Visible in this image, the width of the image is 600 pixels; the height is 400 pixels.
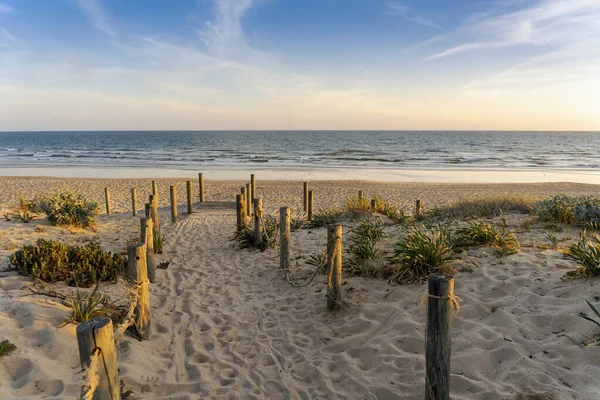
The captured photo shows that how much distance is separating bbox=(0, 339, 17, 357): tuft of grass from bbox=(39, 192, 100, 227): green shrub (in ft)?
23.2

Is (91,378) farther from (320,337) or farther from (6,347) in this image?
(320,337)

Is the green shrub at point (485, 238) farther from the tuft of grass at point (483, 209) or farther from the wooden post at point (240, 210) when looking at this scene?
the wooden post at point (240, 210)

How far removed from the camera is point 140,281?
14.6ft

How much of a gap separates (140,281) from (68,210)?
732 centimetres

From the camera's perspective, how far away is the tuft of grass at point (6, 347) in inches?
140

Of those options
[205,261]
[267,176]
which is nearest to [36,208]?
[205,261]

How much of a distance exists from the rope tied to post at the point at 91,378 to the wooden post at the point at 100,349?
0.01m

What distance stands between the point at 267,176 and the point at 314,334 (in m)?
23.9

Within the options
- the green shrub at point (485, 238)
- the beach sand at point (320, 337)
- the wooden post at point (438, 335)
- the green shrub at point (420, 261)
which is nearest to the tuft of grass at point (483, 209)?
the beach sand at point (320, 337)

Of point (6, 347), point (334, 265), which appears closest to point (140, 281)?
point (6, 347)

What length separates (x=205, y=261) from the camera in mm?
8312

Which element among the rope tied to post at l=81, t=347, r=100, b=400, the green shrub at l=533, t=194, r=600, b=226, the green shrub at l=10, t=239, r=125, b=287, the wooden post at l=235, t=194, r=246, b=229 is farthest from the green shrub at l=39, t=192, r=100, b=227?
the green shrub at l=533, t=194, r=600, b=226

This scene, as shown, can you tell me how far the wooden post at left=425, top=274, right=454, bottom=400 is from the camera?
2834mm

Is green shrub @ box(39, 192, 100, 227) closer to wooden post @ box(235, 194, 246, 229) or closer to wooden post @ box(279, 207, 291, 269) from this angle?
wooden post @ box(235, 194, 246, 229)
